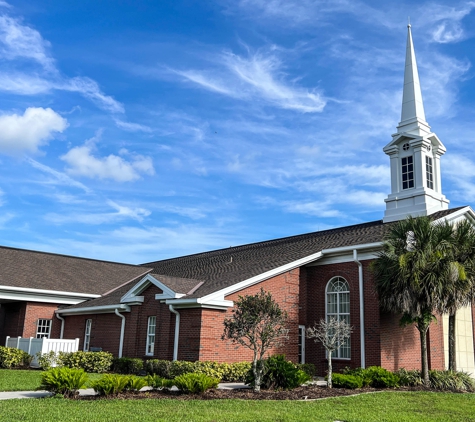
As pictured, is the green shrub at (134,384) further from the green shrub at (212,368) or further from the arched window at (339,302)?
the arched window at (339,302)

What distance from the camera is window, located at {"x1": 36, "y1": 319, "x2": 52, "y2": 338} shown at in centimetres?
2825

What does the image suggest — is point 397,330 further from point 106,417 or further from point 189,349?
point 106,417

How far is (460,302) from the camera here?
62.4 ft

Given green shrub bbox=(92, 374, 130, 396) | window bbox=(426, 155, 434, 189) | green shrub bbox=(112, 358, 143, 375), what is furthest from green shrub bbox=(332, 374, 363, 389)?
window bbox=(426, 155, 434, 189)

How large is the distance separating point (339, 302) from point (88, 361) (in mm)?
11264

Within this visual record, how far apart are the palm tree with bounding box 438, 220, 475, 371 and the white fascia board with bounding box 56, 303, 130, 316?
13844 millimetres

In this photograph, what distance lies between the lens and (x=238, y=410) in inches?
456

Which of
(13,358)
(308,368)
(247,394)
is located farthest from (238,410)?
(13,358)

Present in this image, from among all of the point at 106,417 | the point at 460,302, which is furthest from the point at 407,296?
the point at 106,417

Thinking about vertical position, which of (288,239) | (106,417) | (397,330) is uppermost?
(288,239)

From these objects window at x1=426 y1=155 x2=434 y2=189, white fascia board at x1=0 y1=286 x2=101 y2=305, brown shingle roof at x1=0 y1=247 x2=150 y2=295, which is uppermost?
window at x1=426 y1=155 x2=434 y2=189

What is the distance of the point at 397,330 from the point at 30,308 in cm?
1914

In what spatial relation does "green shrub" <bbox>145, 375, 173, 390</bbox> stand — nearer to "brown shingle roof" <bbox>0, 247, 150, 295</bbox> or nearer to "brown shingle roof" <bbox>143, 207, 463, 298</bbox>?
"brown shingle roof" <bbox>143, 207, 463, 298</bbox>

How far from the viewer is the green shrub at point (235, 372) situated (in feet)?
61.5
